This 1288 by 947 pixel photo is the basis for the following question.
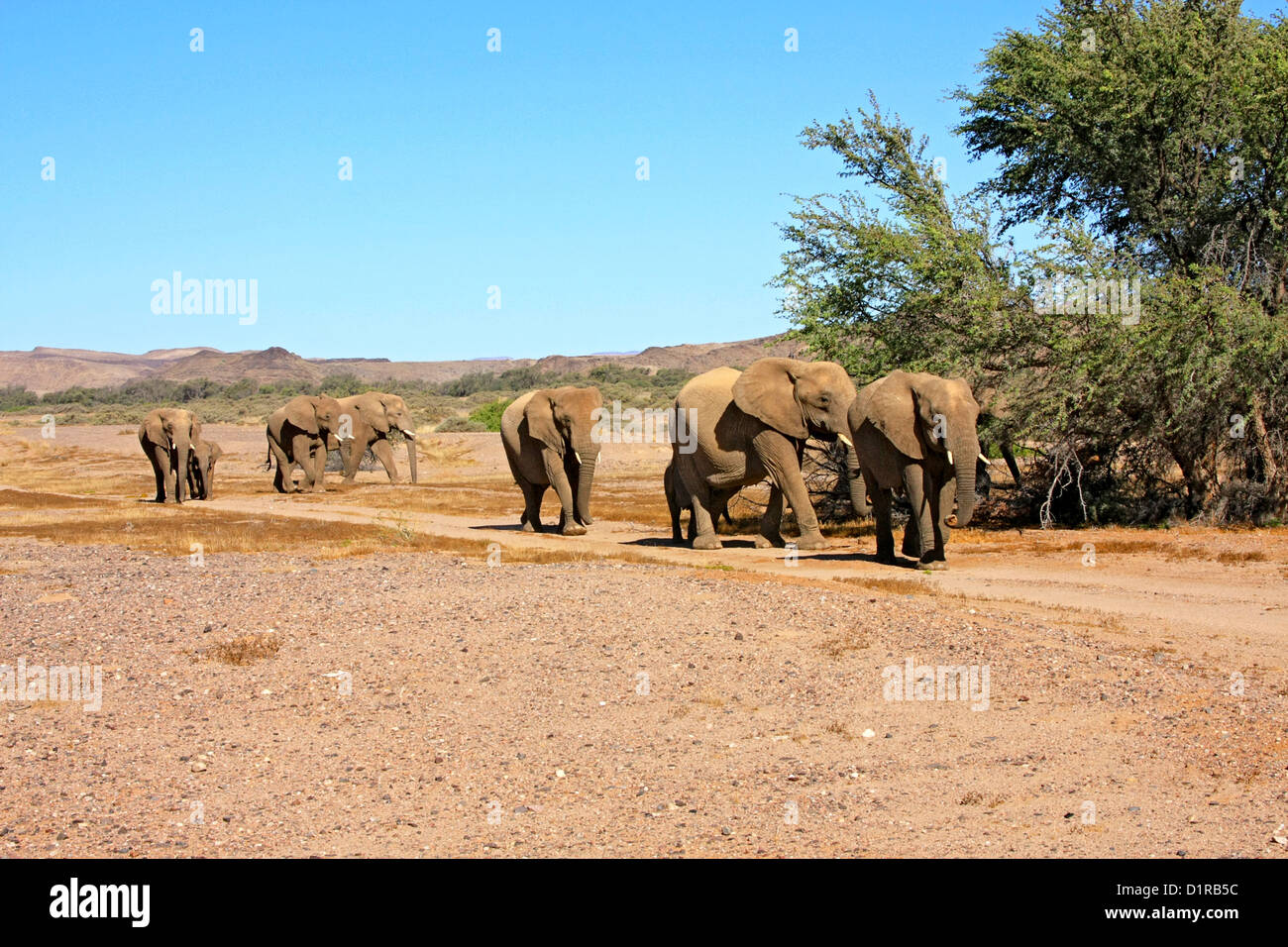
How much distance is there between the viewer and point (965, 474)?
16.1m

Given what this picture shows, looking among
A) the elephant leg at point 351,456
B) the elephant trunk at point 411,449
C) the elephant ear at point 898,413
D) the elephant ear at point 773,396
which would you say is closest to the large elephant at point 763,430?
the elephant ear at point 773,396

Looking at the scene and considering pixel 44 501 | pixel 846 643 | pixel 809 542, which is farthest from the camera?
pixel 44 501

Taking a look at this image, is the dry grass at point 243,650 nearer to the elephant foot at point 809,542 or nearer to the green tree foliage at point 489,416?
the elephant foot at point 809,542

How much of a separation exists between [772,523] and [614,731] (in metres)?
11.4

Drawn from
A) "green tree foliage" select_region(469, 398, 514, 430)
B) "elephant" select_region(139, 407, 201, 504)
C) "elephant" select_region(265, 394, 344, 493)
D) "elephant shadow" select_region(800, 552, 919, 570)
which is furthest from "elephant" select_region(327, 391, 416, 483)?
"elephant shadow" select_region(800, 552, 919, 570)

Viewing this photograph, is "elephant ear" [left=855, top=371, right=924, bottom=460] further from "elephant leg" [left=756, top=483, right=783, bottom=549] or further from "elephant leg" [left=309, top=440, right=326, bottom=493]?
"elephant leg" [left=309, top=440, right=326, bottom=493]

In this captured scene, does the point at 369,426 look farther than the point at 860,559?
Yes

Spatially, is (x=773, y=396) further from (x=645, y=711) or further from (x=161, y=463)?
(x=161, y=463)

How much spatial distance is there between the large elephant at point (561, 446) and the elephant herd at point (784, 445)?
3cm

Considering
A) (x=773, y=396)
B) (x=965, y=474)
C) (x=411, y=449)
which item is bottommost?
(x=965, y=474)

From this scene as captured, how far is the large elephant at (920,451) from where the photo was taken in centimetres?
1620

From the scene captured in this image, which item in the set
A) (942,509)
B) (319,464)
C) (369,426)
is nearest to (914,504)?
(942,509)
